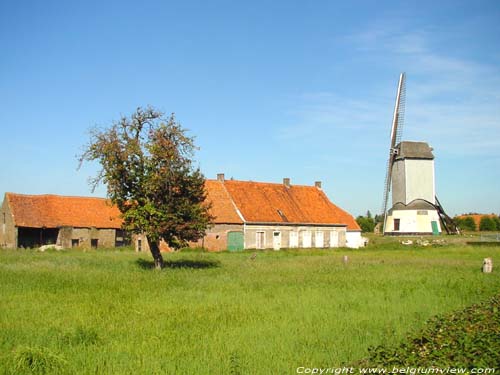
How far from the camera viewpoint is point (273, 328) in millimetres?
12398

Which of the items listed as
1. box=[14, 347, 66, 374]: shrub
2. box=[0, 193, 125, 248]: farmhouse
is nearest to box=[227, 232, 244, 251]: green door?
box=[0, 193, 125, 248]: farmhouse

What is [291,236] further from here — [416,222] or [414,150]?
[414,150]

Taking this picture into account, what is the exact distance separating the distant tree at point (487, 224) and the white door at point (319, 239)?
50608 mm

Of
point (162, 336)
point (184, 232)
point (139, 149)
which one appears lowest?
point (162, 336)

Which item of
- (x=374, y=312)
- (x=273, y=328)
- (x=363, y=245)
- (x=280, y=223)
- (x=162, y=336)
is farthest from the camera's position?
(x=363, y=245)

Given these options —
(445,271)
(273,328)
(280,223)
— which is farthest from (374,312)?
(280,223)

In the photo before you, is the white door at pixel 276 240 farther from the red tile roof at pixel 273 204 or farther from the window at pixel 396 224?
the window at pixel 396 224

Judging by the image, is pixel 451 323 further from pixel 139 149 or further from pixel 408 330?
pixel 139 149

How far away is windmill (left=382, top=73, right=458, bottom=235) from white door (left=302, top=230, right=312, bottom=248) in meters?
12.6

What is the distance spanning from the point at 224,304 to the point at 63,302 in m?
4.22

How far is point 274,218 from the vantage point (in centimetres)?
4600

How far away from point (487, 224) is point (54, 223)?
226 ft

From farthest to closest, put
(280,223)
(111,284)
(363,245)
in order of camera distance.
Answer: (363,245) → (280,223) → (111,284)

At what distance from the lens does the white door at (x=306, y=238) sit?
47750 millimetres
